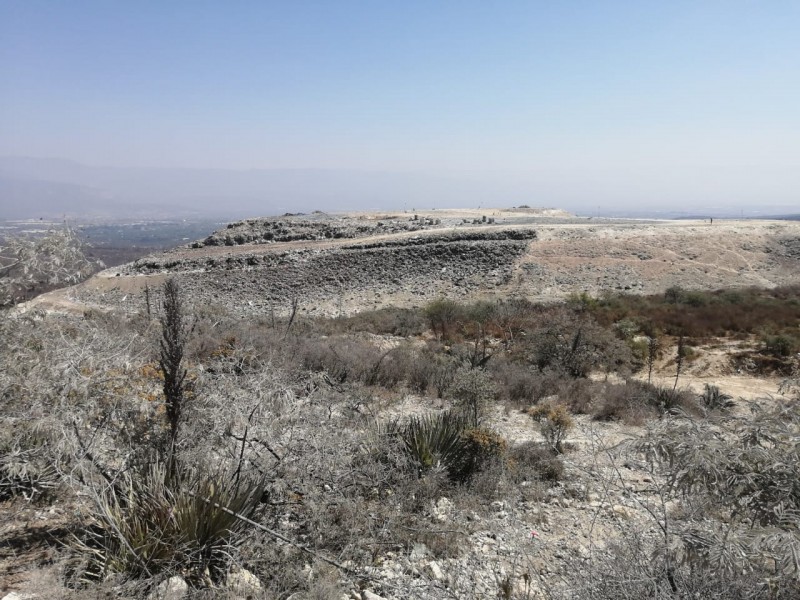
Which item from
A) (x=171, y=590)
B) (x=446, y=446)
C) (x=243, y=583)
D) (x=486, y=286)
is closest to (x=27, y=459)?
(x=171, y=590)

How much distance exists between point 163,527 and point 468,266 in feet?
85.0

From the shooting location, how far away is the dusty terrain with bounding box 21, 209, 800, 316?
82.4 ft

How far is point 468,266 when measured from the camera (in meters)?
28.5

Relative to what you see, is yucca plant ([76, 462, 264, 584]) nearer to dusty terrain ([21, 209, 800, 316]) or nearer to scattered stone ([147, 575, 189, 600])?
scattered stone ([147, 575, 189, 600])

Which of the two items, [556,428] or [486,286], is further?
[486,286]

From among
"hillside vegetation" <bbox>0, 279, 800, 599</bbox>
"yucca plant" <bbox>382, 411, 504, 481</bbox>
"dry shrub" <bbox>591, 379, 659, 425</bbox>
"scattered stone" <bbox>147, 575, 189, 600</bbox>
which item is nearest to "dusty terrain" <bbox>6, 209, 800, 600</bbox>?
"hillside vegetation" <bbox>0, 279, 800, 599</bbox>

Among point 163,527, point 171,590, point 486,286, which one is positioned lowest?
point 486,286

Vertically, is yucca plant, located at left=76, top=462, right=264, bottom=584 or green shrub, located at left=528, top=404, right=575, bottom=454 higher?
yucca plant, located at left=76, top=462, right=264, bottom=584

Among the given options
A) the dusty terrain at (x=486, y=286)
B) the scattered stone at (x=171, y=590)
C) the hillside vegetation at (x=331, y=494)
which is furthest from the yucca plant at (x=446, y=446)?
the scattered stone at (x=171, y=590)

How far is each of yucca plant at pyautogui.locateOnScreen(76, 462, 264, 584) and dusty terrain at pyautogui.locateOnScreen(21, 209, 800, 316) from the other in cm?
1895

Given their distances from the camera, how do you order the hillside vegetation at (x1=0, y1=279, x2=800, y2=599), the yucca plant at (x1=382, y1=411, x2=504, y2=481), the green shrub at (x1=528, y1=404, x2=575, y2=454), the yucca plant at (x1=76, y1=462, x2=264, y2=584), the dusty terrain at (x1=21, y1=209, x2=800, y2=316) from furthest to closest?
the dusty terrain at (x1=21, y1=209, x2=800, y2=316) < the green shrub at (x1=528, y1=404, x2=575, y2=454) < the yucca plant at (x1=382, y1=411, x2=504, y2=481) < the yucca plant at (x1=76, y1=462, x2=264, y2=584) < the hillside vegetation at (x1=0, y1=279, x2=800, y2=599)

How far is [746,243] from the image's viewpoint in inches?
1219

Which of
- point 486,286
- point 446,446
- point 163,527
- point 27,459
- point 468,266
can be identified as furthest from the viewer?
point 468,266

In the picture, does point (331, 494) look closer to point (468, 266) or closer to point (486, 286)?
point (486, 286)
